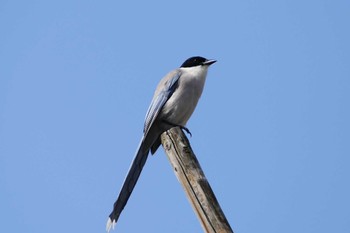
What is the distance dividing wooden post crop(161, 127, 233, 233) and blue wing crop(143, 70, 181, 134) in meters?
1.75

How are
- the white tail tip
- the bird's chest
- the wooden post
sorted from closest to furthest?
1. the wooden post
2. the white tail tip
3. the bird's chest

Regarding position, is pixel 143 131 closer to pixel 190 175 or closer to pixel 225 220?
pixel 190 175

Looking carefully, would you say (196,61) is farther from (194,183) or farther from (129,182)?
(194,183)

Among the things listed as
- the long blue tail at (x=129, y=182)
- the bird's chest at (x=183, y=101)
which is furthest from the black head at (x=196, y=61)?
the long blue tail at (x=129, y=182)

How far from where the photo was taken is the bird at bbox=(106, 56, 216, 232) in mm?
6512

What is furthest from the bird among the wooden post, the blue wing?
the wooden post

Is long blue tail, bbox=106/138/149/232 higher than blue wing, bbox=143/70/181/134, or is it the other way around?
blue wing, bbox=143/70/181/134

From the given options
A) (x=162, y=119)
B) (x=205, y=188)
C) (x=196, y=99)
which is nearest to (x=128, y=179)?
(x=162, y=119)

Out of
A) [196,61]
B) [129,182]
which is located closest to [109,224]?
[129,182]

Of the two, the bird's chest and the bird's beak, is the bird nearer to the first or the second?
the bird's chest

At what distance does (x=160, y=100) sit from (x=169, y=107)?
140 mm

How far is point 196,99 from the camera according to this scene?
7035 millimetres

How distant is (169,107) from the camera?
267 inches

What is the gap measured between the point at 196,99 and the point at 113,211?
78.2 inches
